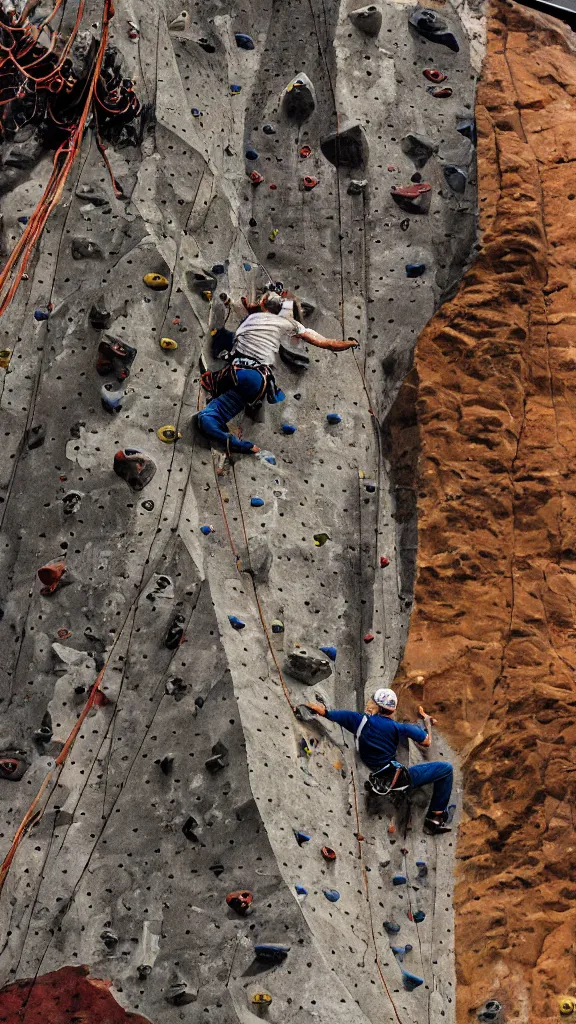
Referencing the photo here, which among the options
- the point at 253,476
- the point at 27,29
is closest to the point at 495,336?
the point at 253,476

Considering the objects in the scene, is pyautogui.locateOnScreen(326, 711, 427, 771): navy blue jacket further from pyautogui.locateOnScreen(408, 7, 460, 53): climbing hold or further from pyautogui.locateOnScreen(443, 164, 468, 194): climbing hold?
pyautogui.locateOnScreen(408, 7, 460, 53): climbing hold

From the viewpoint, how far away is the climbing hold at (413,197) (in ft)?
38.2

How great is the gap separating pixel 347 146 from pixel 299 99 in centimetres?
55

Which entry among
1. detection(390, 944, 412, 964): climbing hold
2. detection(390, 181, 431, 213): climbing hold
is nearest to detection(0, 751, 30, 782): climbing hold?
detection(390, 944, 412, 964): climbing hold

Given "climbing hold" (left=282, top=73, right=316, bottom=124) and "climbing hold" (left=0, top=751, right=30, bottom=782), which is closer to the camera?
"climbing hold" (left=0, top=751, right=30, bottom=782)

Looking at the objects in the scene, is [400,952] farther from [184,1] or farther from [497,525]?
[184,1]

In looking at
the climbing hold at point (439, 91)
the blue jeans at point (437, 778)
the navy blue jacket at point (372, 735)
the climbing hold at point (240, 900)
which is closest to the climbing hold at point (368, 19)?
the climbing hold at point (439, 91)

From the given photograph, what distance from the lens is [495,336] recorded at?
11266 millimetres

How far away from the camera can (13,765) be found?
370 inches

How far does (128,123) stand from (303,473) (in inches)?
118

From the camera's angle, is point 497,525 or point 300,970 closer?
point 300,970

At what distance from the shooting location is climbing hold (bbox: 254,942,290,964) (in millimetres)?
8766

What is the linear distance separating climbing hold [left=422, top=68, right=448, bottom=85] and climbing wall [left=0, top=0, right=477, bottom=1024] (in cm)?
2

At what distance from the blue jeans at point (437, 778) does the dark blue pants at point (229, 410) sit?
249 cm
